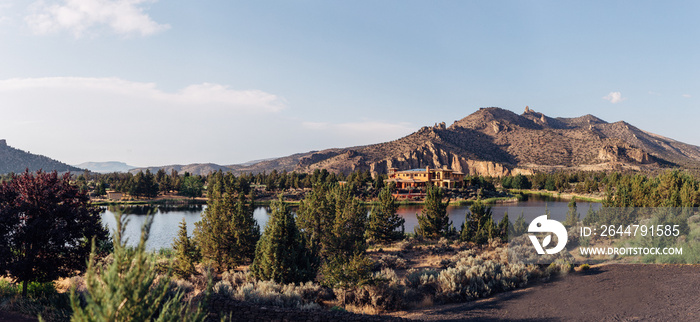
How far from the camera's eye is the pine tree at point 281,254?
15.3m

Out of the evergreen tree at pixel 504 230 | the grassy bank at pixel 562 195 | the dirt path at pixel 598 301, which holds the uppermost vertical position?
the evergreen tree at pixel 504 230

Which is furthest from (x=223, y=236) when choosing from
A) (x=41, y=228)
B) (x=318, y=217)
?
(x=41, y=228)

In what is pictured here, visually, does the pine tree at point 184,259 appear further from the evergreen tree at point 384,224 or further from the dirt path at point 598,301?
the evergreen tree at point 384,224

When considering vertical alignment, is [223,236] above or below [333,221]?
below

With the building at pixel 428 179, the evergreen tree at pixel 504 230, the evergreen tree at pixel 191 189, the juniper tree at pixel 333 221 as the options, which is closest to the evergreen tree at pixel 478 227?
the evergreen tree at pixel 504 230

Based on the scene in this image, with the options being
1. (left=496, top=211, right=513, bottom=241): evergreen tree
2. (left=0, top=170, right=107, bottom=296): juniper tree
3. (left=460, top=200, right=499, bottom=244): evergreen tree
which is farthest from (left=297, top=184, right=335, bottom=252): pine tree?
(left=496, top=211, right=513, bottom=241): evergreen tree

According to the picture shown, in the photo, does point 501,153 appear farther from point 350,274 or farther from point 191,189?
point 350,274

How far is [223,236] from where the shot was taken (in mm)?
18625

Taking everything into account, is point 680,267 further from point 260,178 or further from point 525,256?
point 260,178

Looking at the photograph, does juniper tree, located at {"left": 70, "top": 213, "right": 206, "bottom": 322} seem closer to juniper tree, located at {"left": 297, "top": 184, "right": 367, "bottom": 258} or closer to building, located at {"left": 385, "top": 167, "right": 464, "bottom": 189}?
juniper tree, located at {"left": 297, "top": 184, "right": 367, "bottom": 258}

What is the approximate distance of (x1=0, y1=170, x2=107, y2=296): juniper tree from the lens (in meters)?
13.2

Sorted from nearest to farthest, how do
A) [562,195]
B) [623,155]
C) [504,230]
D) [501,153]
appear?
[504,230]
[562,195]
[623,155]
[501,153]

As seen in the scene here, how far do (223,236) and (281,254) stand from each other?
4.69m

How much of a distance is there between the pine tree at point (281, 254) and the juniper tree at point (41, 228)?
629cm
